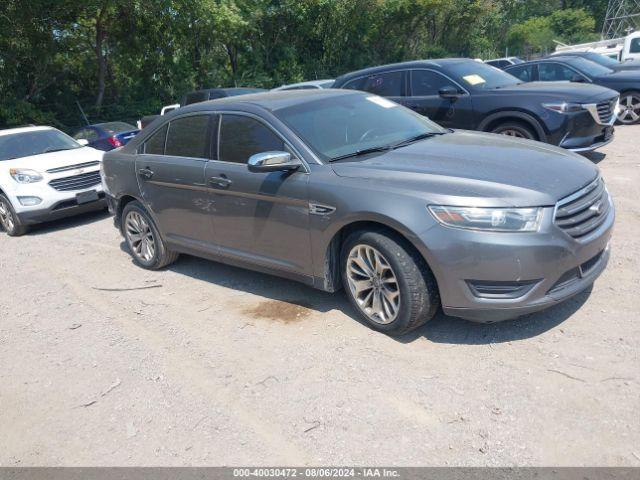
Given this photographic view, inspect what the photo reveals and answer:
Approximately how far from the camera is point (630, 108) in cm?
1148

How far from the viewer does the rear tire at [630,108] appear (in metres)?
11.4

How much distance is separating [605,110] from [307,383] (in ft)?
21.5

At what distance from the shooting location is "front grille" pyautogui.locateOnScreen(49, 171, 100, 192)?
8.57 m

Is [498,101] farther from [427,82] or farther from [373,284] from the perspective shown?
[373,284]

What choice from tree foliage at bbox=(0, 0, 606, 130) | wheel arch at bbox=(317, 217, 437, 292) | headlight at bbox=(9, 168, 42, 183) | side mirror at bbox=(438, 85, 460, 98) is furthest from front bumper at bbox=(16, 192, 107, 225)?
tree foliage at bbox=(0, 0, 606, 130)

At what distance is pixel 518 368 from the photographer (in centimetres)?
355

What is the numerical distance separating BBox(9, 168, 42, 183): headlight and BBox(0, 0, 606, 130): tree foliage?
913cm

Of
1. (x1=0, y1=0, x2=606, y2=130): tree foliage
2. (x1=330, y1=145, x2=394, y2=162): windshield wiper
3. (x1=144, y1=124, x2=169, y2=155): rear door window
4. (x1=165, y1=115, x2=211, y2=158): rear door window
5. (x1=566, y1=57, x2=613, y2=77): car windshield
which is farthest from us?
(x1=0, y1=0, x2=606, y2=130): tree foliage

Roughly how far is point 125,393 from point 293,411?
47.9 inches

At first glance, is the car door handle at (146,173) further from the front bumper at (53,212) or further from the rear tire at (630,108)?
the rear tire at (630,108)

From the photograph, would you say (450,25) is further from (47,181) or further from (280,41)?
(47,181)

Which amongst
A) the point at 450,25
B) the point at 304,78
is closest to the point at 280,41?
→ the point at 304,78

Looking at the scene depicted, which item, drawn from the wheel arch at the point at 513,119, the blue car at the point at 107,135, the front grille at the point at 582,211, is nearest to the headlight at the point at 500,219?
the front grille at the point at 582,211

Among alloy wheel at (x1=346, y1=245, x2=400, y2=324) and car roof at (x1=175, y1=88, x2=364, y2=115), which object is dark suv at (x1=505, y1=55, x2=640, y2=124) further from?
alloy wheel at (x1=346, y1=245, x2=400, y2=324)
